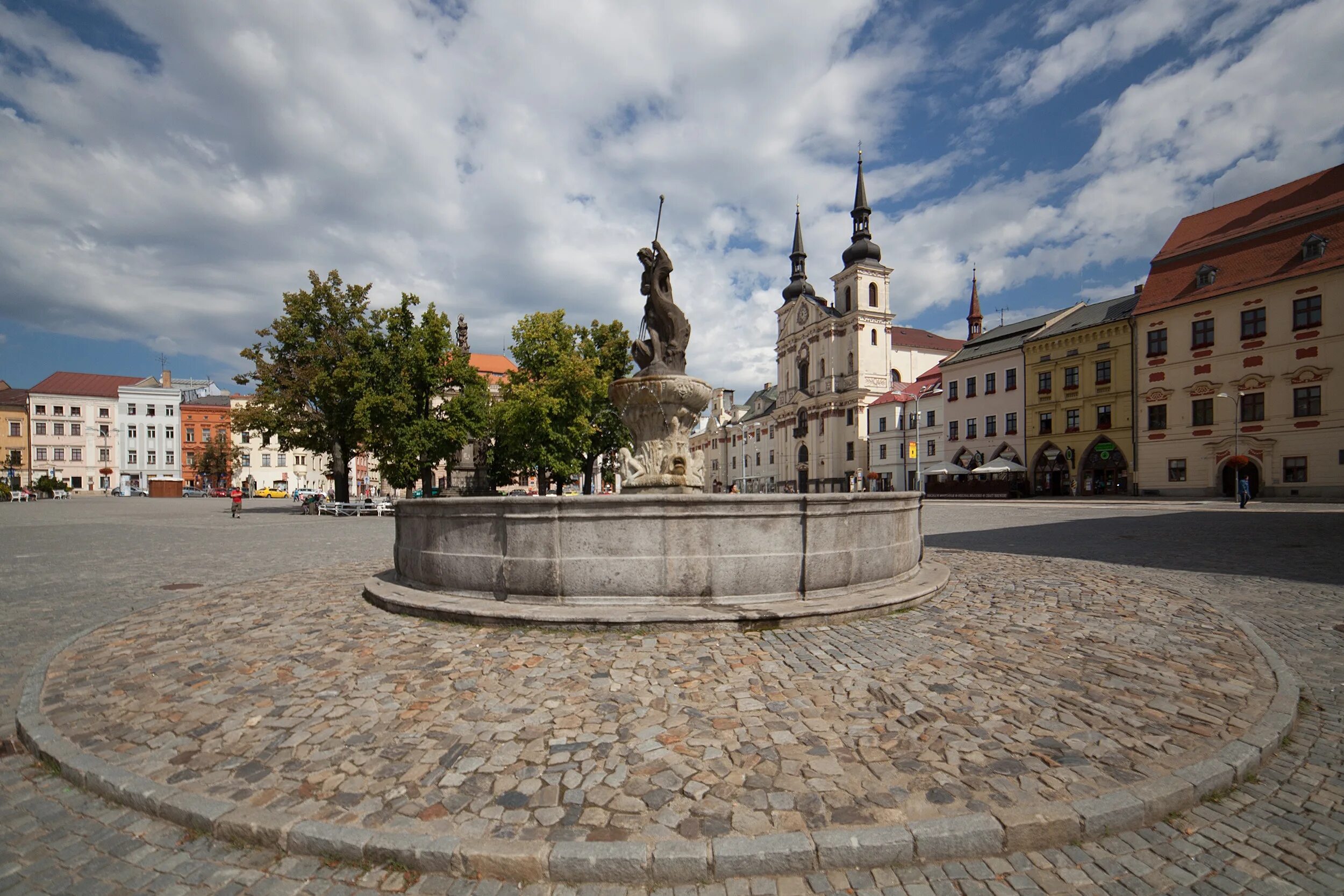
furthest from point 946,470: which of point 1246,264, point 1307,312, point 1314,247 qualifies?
point 1314,247

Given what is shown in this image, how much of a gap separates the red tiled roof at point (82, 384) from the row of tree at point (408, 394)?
67706 millimetres

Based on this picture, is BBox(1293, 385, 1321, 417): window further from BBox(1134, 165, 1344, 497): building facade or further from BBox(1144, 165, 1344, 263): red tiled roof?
BBox(1144, 165, 1344, 263): red tiled roof

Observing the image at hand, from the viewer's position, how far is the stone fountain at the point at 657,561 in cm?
609

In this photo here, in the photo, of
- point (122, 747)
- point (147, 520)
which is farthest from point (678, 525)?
point (147, 520)

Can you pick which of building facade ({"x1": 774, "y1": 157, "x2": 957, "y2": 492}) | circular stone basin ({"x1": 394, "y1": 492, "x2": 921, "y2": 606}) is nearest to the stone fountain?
circular stone basin ({"x1": 394, "y1": 492, "x2": 921, "y2": 606})

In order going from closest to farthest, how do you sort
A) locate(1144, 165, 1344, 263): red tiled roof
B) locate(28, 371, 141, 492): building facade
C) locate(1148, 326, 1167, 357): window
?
1. locate(1144, 165, 1344, 263): red tiled roof
2. locate(1148, 326, 1167, 357): window
3. locate(28, 371, 141, 492): building facade

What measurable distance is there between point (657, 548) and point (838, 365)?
64891mm

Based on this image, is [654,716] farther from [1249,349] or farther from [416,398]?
[1249,349]

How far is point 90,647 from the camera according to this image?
5734 mm

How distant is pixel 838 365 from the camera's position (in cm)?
6762

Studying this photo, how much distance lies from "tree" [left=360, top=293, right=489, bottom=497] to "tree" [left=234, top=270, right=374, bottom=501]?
91 cm

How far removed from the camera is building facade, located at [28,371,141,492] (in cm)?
7275

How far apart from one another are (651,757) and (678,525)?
9.49ft

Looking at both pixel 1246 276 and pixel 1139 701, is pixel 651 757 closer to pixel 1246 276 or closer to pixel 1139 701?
pixel 1139 701
